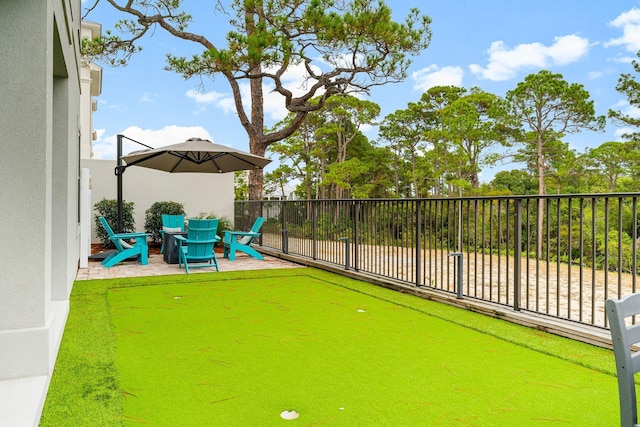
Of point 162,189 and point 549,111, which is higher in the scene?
point 549,111

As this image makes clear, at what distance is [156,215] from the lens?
11.5 m

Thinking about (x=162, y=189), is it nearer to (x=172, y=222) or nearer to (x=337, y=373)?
(x=172, y=222)

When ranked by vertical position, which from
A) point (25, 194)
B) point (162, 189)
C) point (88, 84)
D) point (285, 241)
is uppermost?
point (88, 84)

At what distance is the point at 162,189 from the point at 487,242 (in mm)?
9820

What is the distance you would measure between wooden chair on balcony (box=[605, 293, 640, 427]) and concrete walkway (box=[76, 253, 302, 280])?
680 centimetres

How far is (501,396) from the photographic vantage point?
8.55 feet

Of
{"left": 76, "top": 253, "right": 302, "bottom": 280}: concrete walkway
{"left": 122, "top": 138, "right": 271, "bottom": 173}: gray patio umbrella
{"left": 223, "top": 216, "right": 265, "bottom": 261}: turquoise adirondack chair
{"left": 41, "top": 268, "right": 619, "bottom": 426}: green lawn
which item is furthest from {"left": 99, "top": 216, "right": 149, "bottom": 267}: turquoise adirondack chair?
{"left": 41, "top": 268, "right": 619, "bottom": 426}: green lawn

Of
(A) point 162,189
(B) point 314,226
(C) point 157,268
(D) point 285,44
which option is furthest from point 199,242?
(D) point 285,44

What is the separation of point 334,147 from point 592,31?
28123 mm

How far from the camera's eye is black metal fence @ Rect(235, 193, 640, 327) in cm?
381

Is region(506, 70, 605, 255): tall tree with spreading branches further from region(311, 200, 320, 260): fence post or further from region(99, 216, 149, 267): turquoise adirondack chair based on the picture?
region(99, 216, 149, 267): turquoise adirondack chair

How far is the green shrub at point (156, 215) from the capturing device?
11.4 m

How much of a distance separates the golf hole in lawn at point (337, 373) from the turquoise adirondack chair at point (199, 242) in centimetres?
265

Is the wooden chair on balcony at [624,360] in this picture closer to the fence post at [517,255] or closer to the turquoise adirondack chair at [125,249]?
the fence post at [517,255]
